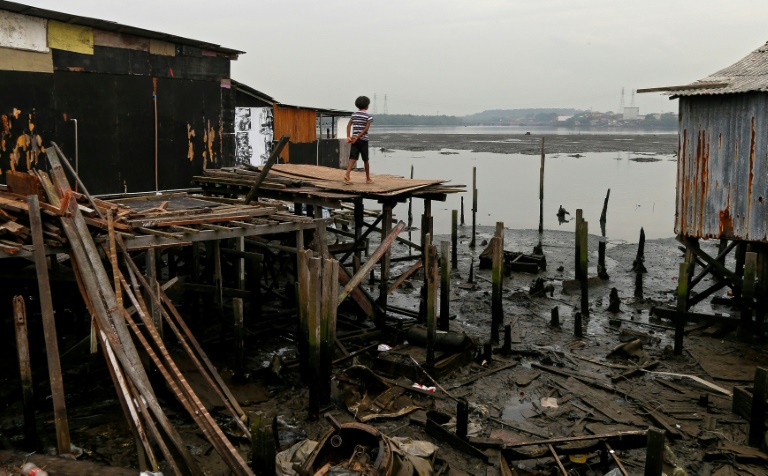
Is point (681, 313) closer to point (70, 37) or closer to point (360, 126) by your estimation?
point (360, 126)

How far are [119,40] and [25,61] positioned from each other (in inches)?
87.0

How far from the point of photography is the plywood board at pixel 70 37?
13125mm

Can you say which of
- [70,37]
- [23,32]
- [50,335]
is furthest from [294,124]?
[50,335]

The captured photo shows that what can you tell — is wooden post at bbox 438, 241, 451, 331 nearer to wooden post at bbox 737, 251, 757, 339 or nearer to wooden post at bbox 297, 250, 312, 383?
wooden post at bbox 297, 250, 312, 383

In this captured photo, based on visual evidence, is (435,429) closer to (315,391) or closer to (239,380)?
(315,391)

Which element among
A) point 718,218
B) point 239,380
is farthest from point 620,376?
point 239,380

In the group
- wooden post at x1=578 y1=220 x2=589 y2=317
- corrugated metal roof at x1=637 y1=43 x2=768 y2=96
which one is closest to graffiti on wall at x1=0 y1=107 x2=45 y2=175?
wooden post at x1=578 y1=220 x2=589 y2=317

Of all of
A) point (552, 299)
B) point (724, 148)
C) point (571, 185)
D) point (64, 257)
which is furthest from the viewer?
point (571, 185)

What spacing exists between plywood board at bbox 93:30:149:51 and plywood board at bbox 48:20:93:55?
0.58ft

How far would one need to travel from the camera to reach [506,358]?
13.3m

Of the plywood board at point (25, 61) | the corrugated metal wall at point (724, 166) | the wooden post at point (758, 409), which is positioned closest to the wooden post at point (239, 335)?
the plywood board at point (25, 61)

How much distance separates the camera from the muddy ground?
9258 millimetres

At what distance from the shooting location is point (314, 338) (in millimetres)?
10258

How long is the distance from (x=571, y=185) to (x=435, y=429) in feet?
135
